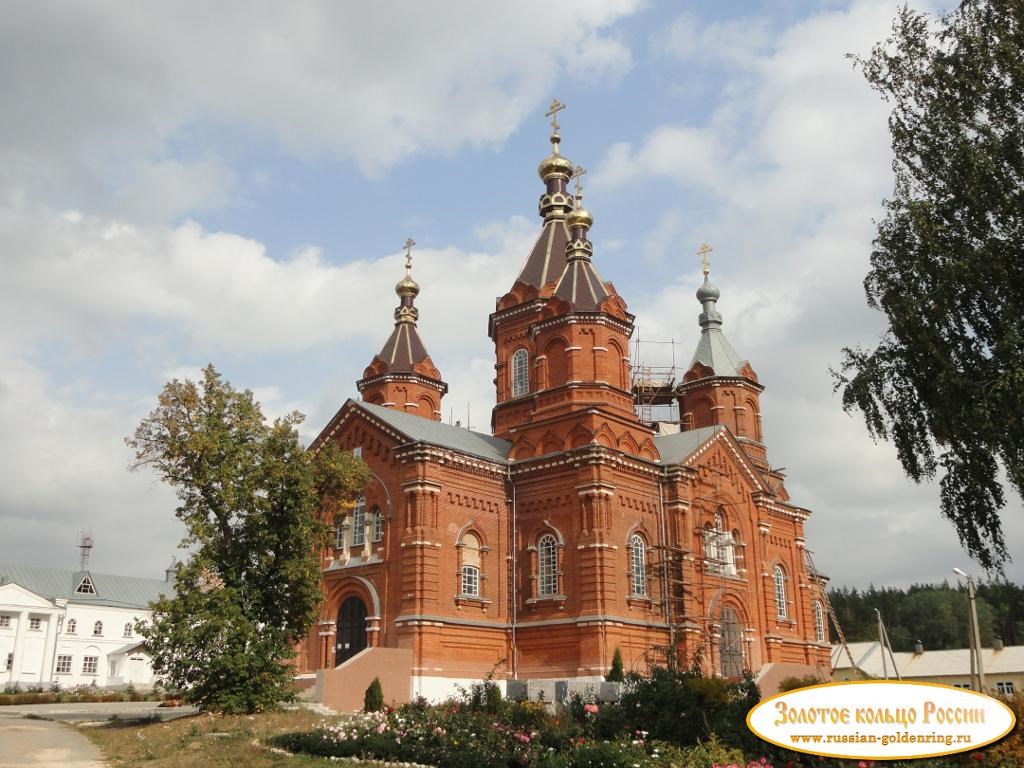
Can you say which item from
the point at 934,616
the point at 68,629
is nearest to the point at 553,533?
the point at 68,629

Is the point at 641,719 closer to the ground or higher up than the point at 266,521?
closer to the ground

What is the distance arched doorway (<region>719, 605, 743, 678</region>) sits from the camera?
103ft

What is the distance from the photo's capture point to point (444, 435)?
3139cm

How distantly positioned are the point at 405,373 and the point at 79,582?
3438 centimetres

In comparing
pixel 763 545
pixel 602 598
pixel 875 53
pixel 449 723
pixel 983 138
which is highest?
pixel 875 53

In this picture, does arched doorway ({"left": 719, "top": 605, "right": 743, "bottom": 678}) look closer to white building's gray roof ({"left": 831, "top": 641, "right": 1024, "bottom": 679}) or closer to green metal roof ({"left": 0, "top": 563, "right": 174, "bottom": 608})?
white building's gray roof ({"left": 831, "top": 641, "right": 1024, "bottom": 679})

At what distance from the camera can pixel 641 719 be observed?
14266mm

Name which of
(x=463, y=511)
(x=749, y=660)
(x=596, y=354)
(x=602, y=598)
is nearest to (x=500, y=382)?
(x=596, y=354)

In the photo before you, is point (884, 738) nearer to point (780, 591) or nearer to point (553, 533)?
point (553, 533)

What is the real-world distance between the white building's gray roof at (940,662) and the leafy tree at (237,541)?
3863 cm

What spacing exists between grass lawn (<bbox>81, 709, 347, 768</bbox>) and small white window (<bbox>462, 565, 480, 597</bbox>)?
7295 mm

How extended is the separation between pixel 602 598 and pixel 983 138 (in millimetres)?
16686

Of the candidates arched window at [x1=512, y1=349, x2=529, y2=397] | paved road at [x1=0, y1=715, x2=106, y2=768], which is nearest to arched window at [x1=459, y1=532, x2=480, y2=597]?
arched window at [x1=512, y1=349, x2=529, y2=397]

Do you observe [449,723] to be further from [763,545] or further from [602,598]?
[763,545]
